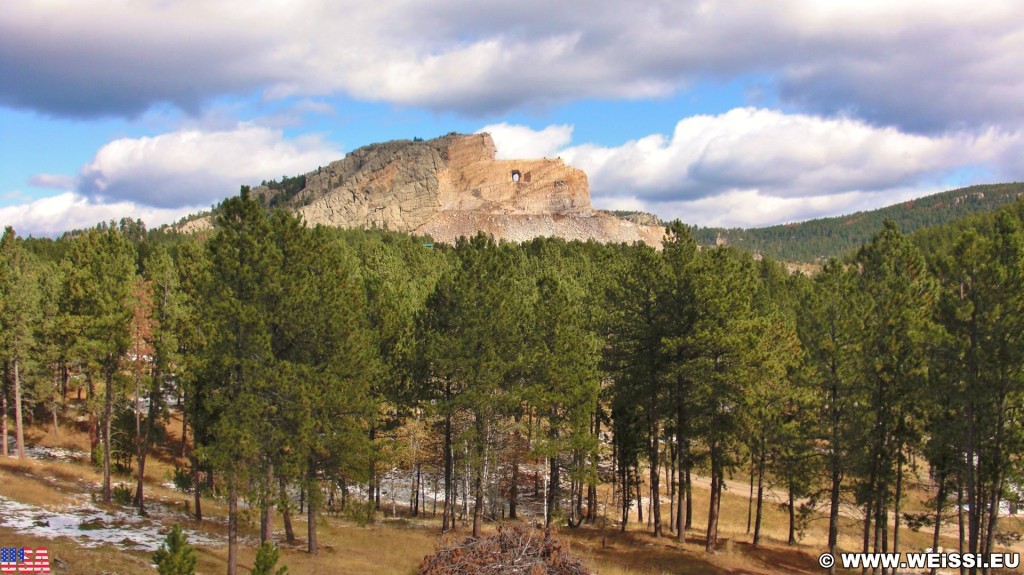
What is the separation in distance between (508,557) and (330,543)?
48.2 ft

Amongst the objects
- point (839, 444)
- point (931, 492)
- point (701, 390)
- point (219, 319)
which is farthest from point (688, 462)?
point (931, 492)

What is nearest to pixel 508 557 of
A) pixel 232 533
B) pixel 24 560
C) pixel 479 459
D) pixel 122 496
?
pixel 232 533

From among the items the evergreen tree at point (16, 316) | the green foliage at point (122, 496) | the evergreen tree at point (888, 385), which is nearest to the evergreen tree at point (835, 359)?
the evergreen tree at point (888, 385)

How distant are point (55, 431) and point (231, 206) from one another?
35051mm

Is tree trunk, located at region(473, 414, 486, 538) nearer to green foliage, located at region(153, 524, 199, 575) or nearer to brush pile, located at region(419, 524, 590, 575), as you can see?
brush pile, located at region(419, 524, 590, 575)

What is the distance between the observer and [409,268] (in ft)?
277

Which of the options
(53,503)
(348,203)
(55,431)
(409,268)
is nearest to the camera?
(53,503)

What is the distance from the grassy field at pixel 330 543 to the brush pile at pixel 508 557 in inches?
85.8

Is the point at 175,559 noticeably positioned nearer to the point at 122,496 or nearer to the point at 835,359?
the point at 122,496

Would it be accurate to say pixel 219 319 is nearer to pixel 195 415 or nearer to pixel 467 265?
pixel 195 415

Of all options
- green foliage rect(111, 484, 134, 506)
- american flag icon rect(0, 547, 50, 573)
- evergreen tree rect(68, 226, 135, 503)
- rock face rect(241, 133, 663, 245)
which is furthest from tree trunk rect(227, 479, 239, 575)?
rock face rect(241, 133, 663, 245)

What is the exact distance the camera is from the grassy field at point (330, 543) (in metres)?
21.0

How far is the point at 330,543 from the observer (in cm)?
2747

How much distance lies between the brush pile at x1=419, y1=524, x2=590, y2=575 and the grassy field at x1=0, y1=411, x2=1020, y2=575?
218cm
